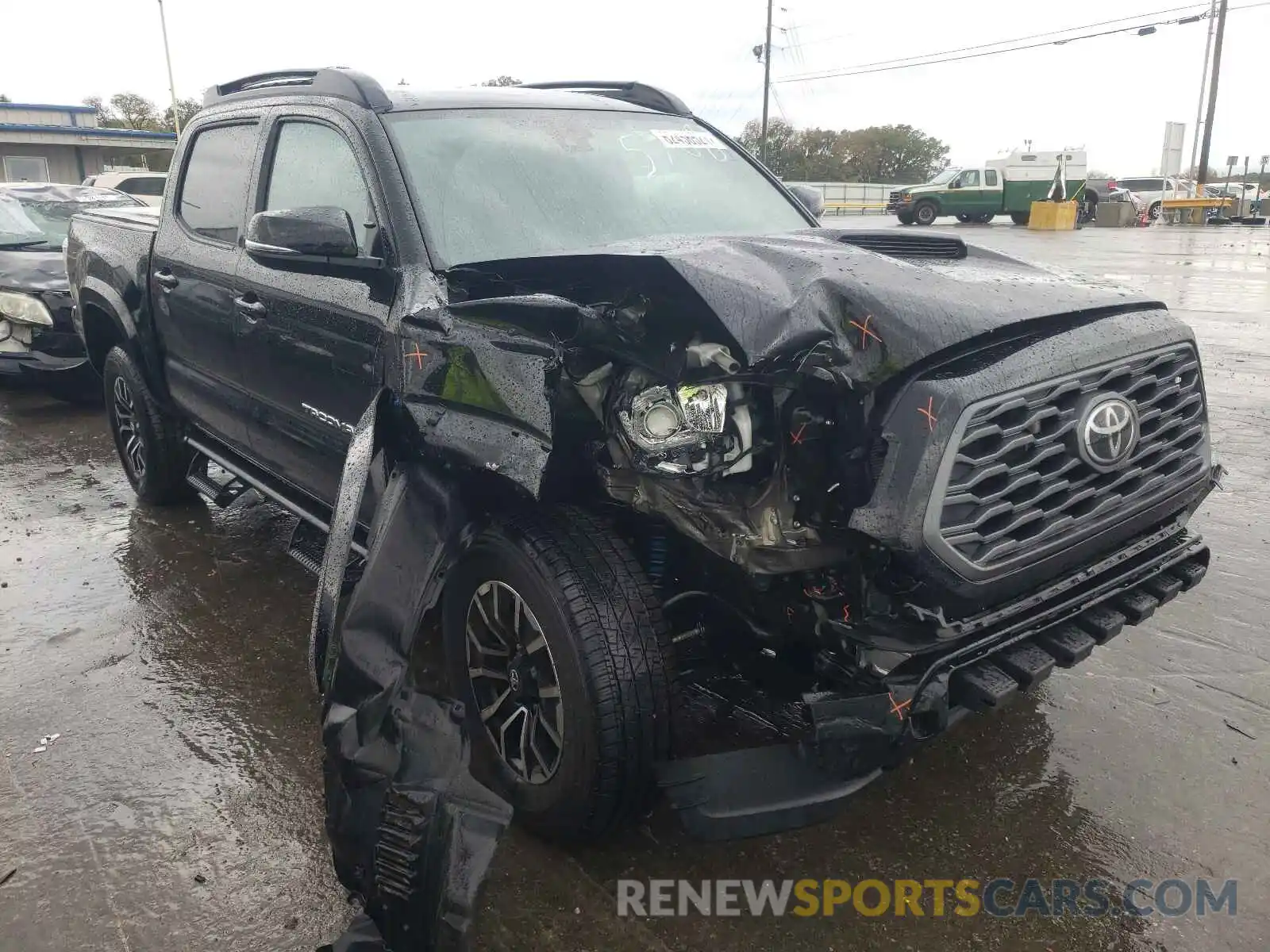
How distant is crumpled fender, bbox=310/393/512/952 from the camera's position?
2.04 metres

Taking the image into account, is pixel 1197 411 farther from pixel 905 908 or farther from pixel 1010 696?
pixel 905 908

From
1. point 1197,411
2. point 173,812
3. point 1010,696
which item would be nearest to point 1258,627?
point 1197,411

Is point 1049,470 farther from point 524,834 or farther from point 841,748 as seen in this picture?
point 524,834

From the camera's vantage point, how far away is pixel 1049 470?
223 centimetres

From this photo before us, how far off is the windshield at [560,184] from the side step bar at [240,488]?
3.64 ft

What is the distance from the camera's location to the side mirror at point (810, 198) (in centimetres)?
421

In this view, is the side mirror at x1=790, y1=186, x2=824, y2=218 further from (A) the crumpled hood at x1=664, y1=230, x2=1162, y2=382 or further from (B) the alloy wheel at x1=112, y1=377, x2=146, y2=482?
(B) the alloy wheel at x1=112, y1=377, x2=146, y2=482

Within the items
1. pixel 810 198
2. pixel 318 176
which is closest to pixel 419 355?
pixel 318 176

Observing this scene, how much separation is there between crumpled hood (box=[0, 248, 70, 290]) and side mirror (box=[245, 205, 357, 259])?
5.79 m

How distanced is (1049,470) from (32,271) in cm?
822

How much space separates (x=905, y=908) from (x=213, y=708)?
7.92 feet

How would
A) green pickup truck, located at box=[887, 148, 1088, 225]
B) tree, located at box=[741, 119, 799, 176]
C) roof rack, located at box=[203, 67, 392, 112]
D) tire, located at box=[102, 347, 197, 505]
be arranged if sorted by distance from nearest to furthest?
roof rack, located at box=[203, 67, 392, 112] → tire, located at box=[102, 347, 197, 505] → green pickup truck, located at box=[887, 148, 1088, 225] → tree, located at box=[741, 119, 799, 176]

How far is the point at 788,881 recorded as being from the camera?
2498 mm

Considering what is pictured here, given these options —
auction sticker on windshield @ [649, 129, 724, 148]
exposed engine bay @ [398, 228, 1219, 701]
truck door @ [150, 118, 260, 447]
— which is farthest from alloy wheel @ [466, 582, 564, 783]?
auction sticker on windshield @ [649, 129, 724, 148]
